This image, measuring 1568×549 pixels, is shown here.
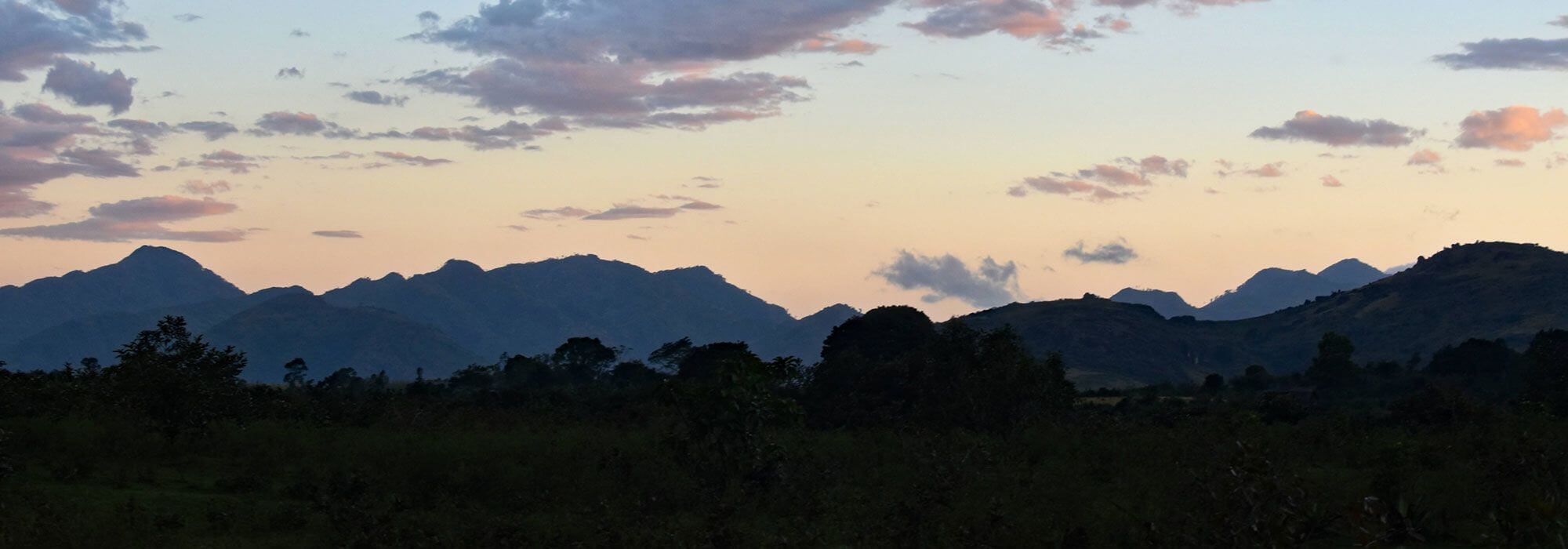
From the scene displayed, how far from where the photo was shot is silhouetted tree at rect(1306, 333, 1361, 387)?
93625 mm

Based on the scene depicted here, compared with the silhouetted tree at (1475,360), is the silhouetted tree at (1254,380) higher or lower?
lower

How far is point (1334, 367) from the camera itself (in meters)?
95.7

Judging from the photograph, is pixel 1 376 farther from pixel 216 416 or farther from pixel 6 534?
pixel 6 534

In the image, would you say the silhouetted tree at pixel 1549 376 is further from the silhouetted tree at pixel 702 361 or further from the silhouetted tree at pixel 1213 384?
the silhouetted tree at pixel 702 361

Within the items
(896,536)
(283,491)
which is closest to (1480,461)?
(896,536)

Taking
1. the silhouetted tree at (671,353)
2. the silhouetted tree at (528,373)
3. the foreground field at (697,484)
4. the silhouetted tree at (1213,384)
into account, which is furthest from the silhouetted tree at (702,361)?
the foreground field at (697,484)

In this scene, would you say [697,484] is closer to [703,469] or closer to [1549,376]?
[703,469]

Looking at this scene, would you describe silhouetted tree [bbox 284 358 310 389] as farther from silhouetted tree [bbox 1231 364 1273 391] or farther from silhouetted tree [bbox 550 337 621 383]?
silhouetted tree [bbox 1231 364 1273 391]

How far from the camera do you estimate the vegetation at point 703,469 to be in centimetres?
2277

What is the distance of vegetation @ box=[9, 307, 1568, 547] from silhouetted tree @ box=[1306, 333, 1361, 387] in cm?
4871

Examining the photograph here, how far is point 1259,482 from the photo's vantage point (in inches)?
439

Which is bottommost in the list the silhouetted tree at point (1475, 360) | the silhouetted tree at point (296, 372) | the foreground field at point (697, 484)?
the foreground field at point (697, 484)

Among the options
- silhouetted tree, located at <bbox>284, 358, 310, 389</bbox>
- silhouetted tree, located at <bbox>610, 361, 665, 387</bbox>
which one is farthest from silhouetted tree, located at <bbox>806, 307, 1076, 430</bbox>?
silhouetted tree, located at <bbox>284, 358, 310, 389</bbox>

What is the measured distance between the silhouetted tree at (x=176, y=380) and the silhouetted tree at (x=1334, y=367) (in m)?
79.4
